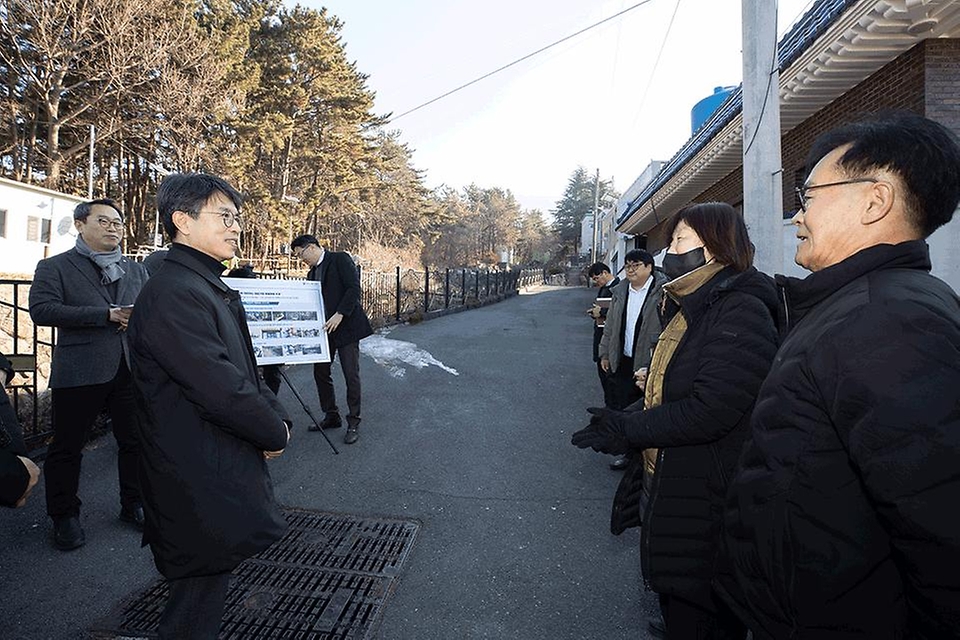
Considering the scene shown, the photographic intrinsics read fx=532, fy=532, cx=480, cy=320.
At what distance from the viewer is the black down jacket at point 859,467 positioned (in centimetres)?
98

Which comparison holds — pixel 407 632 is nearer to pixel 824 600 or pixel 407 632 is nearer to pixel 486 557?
pixel 486 557

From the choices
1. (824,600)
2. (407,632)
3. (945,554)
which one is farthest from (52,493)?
(945,554)

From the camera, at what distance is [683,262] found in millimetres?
2121

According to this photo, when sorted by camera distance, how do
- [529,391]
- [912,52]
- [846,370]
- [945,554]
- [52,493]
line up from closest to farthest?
[945,554] → [846,370] → [52,493] → [912,52] → [529,391]

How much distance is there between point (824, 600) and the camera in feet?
3.83

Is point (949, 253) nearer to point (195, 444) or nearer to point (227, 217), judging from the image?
point (227, 217)

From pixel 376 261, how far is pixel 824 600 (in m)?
37.3

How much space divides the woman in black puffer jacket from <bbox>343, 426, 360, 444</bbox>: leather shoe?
360 cm

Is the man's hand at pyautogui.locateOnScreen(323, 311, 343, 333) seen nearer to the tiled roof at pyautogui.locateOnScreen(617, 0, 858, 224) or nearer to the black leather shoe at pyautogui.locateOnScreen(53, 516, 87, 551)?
the black leather shoe at pyautogui.locateOnScreen(53, 516, 87, 551)

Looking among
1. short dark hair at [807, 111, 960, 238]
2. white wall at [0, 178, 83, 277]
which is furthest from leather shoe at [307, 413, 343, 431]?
white wall at [0, 178, 83, 277]

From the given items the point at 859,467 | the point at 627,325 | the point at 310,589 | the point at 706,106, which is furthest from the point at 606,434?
the point at 706,106

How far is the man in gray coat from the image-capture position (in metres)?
4.64

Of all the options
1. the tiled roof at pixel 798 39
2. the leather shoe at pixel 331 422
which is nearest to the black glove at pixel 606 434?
the leather shoe at pixel 331 422

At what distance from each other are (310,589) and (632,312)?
3391 mm
